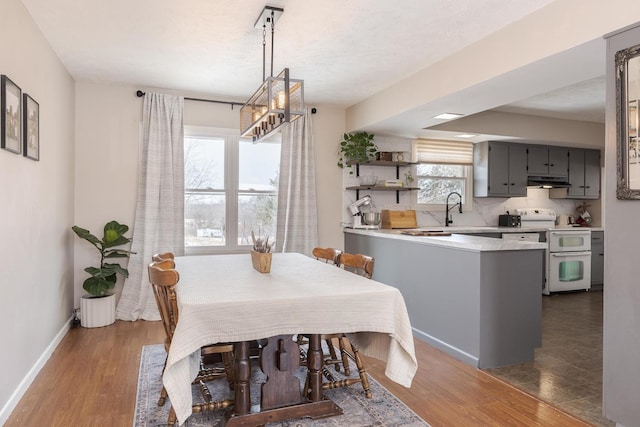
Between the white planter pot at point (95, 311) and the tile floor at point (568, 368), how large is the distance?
355cm

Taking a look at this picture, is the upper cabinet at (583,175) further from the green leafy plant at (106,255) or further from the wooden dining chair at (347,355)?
the green leafy plant at (106,255)

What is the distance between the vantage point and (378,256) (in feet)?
15.3

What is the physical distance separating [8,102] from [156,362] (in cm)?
199

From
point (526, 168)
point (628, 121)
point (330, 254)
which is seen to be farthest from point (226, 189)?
point (526, 168)

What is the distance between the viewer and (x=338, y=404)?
255 centimetres

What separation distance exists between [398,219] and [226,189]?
2108mm

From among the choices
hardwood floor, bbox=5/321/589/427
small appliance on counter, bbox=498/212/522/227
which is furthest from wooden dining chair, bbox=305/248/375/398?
small appliance on counter, bbox=498/212/522/227

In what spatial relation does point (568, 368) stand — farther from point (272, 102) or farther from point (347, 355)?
point (272, 102)

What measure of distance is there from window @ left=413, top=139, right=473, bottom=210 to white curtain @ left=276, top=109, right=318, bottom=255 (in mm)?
1517

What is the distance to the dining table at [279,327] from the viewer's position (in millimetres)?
1920

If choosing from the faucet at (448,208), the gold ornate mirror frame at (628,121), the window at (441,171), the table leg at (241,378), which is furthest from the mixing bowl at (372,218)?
the table leg at (241,378)

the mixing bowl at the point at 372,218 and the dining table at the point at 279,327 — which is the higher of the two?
the mixing bowl at the point at 372,218

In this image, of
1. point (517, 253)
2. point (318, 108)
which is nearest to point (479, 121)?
point (318, 108)

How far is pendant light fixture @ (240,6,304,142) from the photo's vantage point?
243cm
